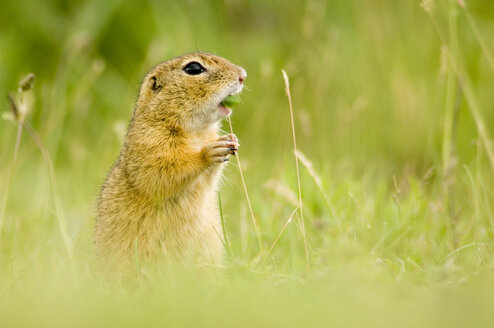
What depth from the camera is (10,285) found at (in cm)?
326

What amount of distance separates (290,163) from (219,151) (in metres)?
2.30

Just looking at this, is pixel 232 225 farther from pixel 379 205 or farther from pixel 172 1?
pixel 172 1

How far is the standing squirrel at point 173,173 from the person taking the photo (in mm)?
3785

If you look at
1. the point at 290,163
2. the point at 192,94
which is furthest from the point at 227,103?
the point at 290,163

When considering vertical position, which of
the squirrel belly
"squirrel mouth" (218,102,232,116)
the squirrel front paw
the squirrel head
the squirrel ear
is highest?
the squirrel ear

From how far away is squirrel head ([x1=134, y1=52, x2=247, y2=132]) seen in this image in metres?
4.02

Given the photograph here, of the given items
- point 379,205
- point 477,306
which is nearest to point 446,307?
point 477,306

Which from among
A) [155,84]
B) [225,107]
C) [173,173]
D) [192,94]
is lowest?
[173,173]

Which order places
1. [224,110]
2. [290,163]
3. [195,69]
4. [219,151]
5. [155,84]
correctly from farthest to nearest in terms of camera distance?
[290,163] → [155,84] → [195,69] → [224,110] → [219,151]

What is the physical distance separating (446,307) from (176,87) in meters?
2.22

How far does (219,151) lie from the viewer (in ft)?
12.4

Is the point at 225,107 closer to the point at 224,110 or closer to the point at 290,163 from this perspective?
the point at 224,110

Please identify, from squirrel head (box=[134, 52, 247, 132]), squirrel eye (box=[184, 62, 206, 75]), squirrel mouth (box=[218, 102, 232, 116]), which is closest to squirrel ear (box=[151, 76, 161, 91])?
squirrel head (box=[134, 52, 247, 132])

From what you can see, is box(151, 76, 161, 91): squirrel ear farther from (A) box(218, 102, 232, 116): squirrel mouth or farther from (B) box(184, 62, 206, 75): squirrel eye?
(A) box(218, 102, 232, 116): squirrel mouth
